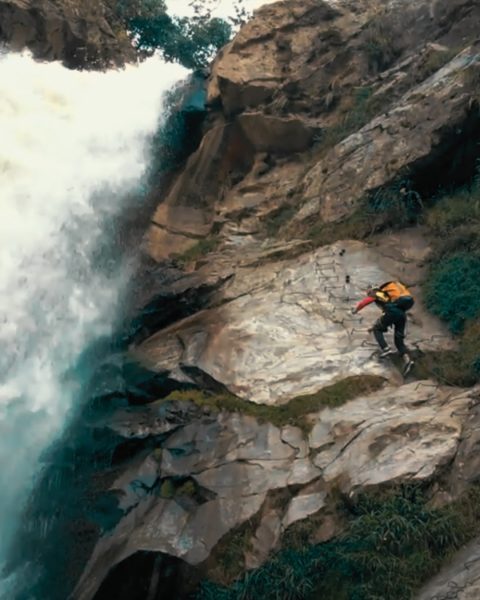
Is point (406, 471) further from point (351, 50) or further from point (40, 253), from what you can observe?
point (351, 50)

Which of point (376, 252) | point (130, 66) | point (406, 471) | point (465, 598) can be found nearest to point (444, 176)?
point (376, 252)

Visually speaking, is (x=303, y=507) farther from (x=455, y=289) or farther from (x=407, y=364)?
(x=455, y=289)

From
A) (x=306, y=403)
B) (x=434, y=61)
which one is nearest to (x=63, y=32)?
(x=434, y=61)

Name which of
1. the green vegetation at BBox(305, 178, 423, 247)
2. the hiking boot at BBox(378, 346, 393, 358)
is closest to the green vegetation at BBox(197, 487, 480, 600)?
the hiking boot at BBox(378, 346, 393, 358)

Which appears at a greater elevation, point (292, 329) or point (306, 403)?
point (292, 329)

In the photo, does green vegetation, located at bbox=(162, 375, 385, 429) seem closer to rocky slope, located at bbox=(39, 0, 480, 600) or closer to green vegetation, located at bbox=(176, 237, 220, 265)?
rocky slope, located at bbox=(39, 0, 480, 600)
